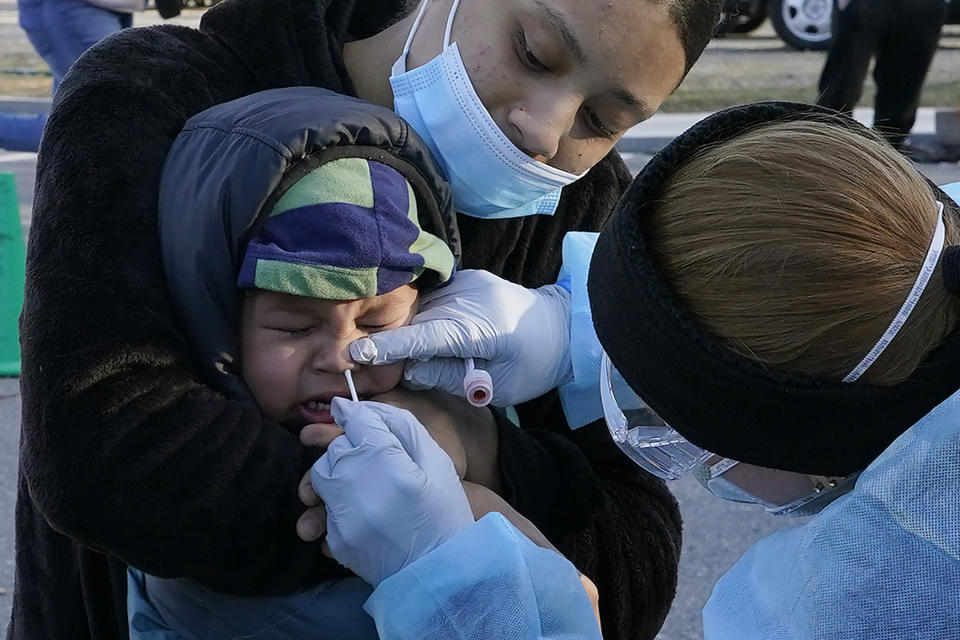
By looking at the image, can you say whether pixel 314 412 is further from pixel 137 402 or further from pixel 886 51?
pixel 886 51

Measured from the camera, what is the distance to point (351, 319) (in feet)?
5.05

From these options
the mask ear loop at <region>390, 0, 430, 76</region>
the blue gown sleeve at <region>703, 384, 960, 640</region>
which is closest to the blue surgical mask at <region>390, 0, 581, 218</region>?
the mask ear loop at <region>390, 0, 430, 76</region>

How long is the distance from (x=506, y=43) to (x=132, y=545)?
0.84 meters

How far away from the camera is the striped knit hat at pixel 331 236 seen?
4.66 feet

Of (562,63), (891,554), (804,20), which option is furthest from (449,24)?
(804,20)

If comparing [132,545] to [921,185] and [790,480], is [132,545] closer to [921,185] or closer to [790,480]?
[790,480]

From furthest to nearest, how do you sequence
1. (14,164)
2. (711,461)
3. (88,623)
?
(14,164) < (88,623) < (711,461)

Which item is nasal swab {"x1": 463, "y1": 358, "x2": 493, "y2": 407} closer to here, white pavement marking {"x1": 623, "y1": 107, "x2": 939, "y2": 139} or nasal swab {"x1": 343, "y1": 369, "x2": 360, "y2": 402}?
nasal swab {"x1": 343, "y1": 369, "x2": 360, "y2": 402}

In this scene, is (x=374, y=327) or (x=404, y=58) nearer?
(x=374, y=327)

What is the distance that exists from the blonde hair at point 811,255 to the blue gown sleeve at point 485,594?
332mm

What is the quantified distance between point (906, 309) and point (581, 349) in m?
0.57

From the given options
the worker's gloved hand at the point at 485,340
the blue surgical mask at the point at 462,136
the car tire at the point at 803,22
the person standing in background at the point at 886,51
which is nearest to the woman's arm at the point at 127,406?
the worker's gloved hand at the point at 485,340

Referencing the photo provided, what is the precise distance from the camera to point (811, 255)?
119cm

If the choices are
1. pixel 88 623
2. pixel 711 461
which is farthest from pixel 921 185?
pixel 88 623
